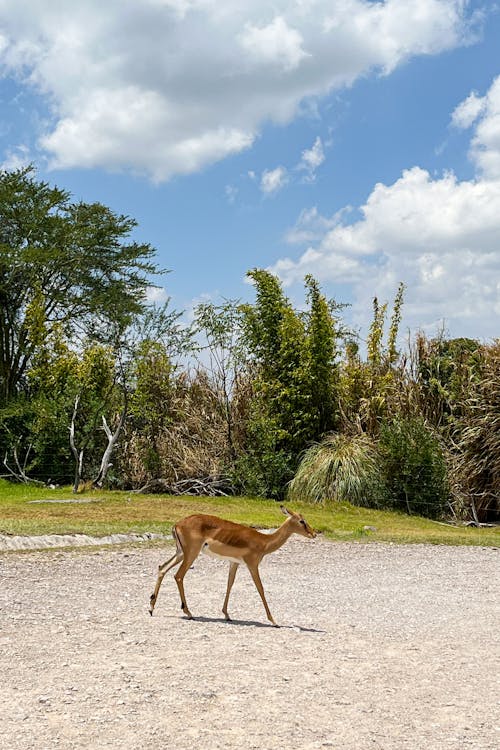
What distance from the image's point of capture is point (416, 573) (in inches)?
414

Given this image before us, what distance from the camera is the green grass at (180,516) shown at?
1315 cm

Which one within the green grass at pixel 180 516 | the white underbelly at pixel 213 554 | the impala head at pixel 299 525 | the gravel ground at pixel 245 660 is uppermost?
the impala head at pixel 299 525

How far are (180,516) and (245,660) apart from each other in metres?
9.51

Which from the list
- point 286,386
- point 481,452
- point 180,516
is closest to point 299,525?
point 180,516

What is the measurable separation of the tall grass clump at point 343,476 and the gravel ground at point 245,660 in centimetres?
782

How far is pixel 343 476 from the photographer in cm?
1838

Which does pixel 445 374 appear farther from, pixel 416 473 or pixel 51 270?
pixel 51 270

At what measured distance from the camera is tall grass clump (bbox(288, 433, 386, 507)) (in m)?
18.2

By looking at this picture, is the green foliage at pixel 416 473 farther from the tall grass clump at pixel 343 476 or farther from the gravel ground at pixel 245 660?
the gravel ground at pixel 245 660

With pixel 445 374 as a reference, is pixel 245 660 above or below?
below

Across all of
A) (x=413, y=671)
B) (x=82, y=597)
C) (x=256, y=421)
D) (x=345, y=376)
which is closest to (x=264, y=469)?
(x=256, y=421)

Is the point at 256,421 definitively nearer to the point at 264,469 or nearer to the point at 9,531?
the point at 264,469

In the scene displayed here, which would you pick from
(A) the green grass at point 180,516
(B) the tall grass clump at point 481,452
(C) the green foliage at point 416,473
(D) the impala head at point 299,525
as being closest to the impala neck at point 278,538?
(D) the impala head at point 299,525

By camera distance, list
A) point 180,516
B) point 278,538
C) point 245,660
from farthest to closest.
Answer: point 180,516 < point 278,538 < point 245,660
